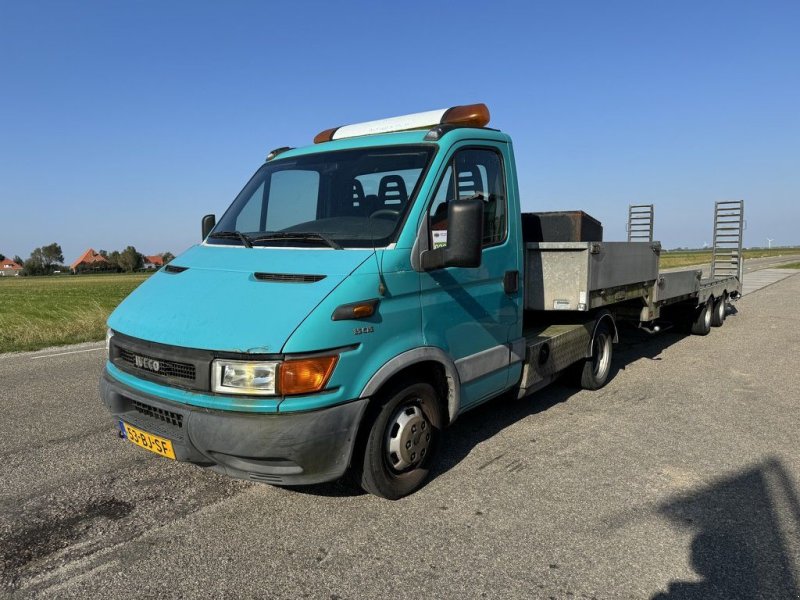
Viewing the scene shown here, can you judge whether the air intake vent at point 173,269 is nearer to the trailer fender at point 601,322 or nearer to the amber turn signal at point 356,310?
the amber turn signal at point 356,310

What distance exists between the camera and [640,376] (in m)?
6.93

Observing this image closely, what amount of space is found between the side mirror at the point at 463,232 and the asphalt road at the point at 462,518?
153cm

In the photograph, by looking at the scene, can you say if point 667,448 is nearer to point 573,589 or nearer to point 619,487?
point 619,487

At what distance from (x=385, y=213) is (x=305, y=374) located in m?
1.22

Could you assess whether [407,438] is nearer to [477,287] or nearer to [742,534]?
[477,287]

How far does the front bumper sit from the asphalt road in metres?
0.41

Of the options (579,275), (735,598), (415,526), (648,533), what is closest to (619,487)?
(648,533)

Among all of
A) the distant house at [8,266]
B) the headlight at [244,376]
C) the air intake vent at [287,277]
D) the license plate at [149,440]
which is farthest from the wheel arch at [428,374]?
the distant house at [8,266]

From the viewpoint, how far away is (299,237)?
3611mm

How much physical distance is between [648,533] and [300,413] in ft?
6.73

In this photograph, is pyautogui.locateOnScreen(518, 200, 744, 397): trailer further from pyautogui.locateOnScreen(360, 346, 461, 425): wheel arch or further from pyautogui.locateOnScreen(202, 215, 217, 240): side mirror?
pyautogui.locateOnScreen(202, 215, 217, 240): side mirror

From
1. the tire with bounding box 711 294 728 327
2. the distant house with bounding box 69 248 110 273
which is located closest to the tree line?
the distant house with bounding box 69 248 110 273

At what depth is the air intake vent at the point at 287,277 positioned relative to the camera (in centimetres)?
316

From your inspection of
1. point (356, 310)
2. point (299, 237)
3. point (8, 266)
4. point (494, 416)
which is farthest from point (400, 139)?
point (8, 266)
